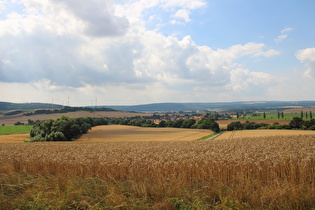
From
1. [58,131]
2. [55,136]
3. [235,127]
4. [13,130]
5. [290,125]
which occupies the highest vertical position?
[58,131]

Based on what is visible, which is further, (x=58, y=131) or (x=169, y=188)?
(x=58, y=131)

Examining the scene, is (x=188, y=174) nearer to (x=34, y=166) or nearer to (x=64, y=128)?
(x=34, y=166)

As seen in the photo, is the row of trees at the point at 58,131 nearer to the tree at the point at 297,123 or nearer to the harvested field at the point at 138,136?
the harvested field at the point at 138,136

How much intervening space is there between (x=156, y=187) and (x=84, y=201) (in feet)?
8.62

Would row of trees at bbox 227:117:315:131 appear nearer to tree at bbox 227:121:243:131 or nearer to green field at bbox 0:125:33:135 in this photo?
tree at bbox 227:121:243:131

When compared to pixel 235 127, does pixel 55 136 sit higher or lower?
higher

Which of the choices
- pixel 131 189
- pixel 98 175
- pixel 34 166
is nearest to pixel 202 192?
pixel 131 189

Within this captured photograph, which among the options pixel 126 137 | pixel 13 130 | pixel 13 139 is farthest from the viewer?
pixel 13 130

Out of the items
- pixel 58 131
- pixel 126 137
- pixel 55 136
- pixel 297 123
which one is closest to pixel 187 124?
pixel 297 123

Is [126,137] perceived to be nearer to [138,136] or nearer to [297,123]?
[138,136]

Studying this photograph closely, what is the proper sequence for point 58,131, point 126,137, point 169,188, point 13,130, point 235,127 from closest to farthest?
point 169,188 → point 58,131 → point 126,137 → point 13,130 → point 235,127

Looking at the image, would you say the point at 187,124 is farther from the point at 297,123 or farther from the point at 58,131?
the point at 58,131

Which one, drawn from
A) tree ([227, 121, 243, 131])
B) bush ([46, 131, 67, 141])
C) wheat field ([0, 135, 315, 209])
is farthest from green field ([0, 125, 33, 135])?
tree ([227, 121, 243, 131])

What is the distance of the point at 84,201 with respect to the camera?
7.03m
